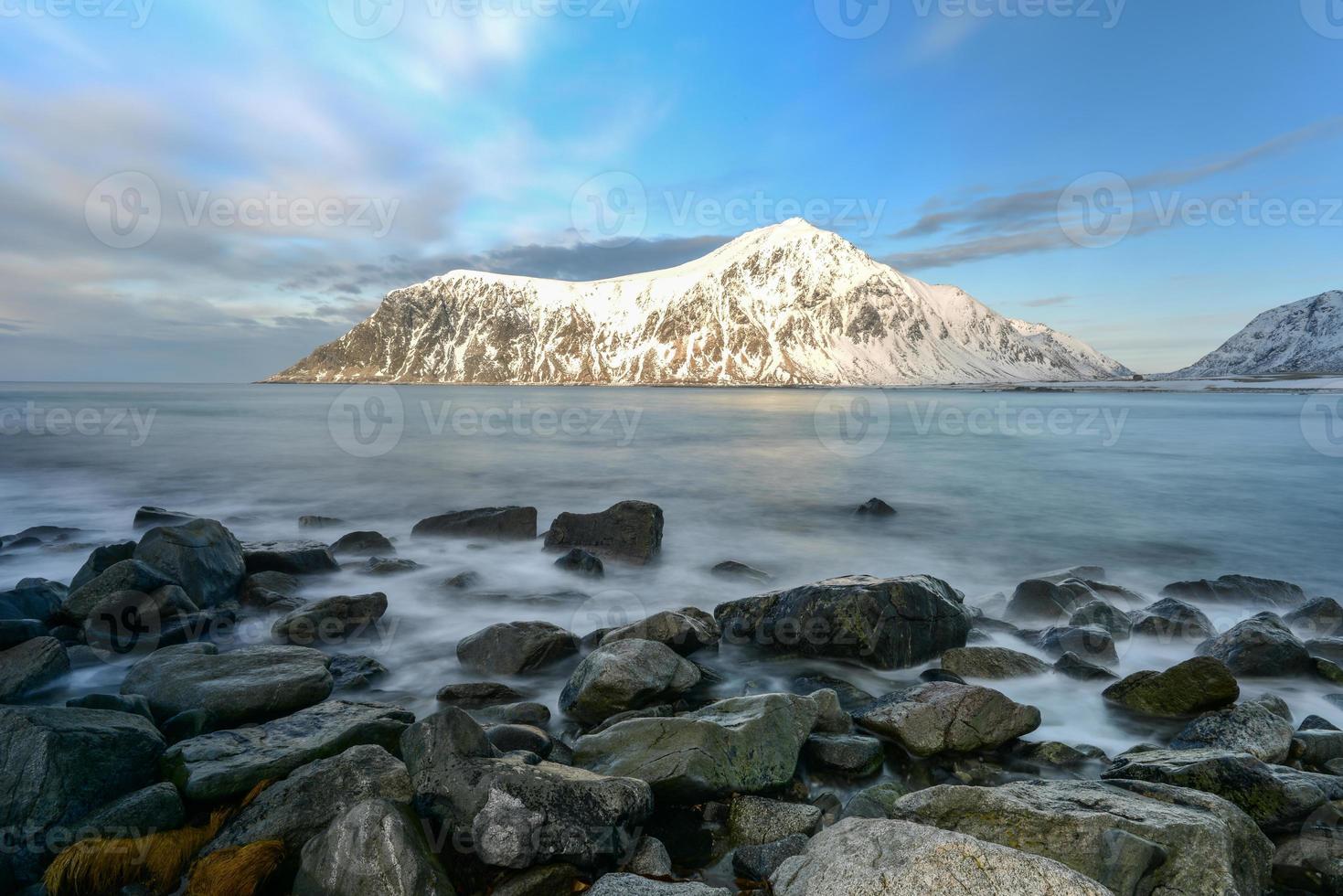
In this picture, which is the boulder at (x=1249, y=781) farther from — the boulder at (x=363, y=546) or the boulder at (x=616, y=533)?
the boulder at (x=363, y=546)

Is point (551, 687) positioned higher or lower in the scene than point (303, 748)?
lower

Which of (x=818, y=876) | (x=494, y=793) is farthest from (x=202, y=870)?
(x=818, y=876)

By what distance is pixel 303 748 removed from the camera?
507cm

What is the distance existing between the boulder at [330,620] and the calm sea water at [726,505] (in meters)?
0.41

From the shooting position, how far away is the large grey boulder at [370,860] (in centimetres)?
389

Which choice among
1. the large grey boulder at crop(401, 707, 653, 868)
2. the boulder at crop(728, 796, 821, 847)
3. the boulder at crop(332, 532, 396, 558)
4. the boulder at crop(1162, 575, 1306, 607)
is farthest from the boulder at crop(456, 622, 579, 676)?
the boulder at crop(1162, 575, 1306, 607)

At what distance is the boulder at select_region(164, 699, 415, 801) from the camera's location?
4.70 metres

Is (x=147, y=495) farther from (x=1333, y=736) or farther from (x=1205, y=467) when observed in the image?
(x=1205, y=467)

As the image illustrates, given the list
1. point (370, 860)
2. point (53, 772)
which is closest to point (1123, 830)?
point (370, 860)

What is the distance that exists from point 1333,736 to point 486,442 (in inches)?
1359

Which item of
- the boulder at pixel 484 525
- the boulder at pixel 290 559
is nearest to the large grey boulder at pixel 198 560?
the boulder at pixel 290 559

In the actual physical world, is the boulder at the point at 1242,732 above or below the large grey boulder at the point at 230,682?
below

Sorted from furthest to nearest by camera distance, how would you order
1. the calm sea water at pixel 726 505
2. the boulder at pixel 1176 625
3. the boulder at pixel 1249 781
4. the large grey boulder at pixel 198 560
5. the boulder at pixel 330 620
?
1. the calm sea water at pixel 726 505
2. the large grey boulder at pixel 198 560
3. the boulder at pixel 1176 625
4. the boulder at pixel 330 620
5. the boulder at pixel 1249 781

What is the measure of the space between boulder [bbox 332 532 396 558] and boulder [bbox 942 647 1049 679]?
9.92 meters
